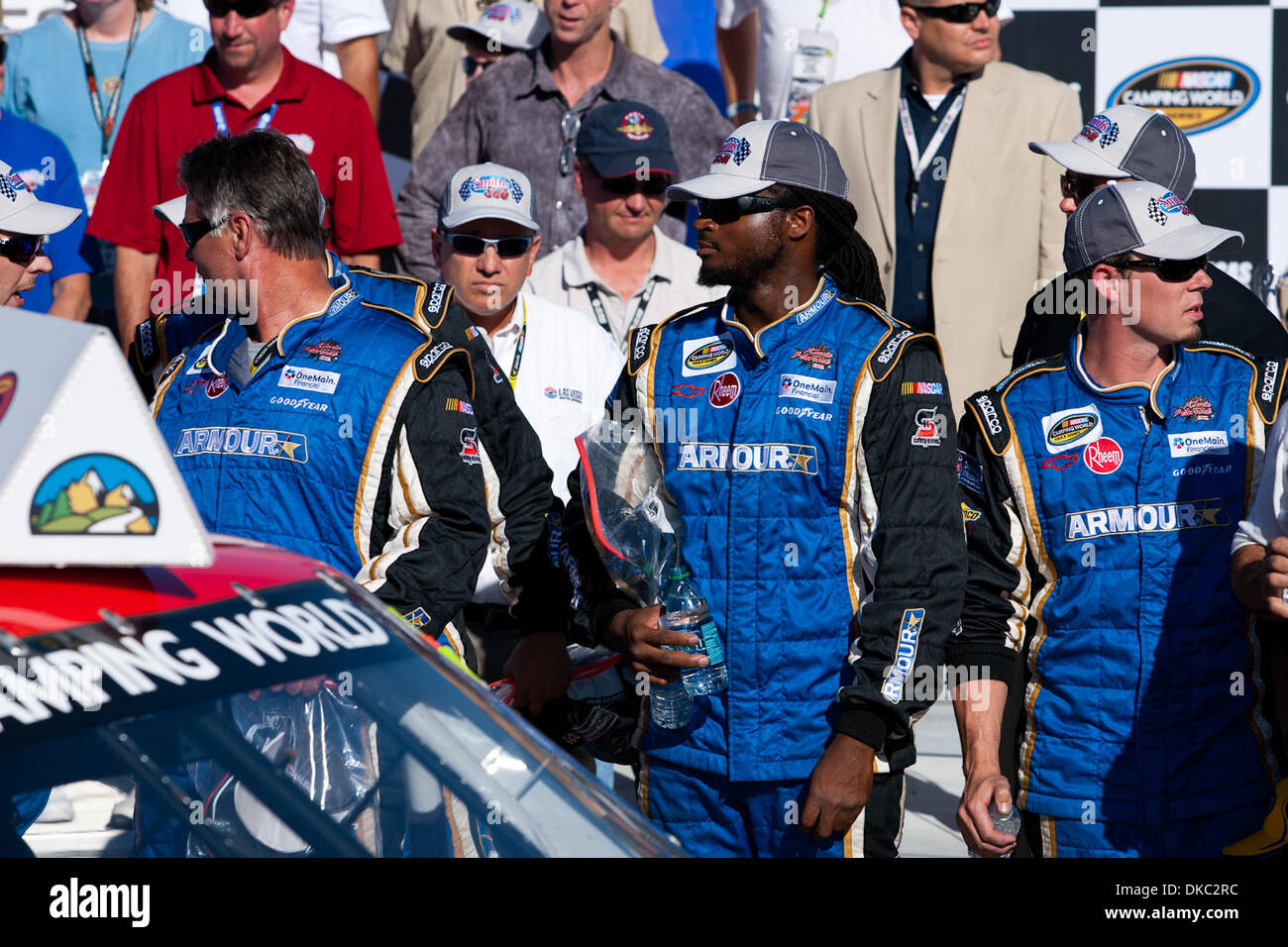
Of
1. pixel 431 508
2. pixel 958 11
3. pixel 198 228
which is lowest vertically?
pixel 431 508

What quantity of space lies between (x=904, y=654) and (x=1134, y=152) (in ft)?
6.47

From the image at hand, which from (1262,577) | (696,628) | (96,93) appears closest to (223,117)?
(96,93)

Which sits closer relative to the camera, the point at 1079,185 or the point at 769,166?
the point at 769,166

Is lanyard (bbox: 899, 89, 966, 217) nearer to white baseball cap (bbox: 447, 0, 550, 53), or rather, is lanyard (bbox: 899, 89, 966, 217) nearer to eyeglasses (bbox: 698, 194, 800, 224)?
white baseball cap (bbox: 447, 0, 550, 53)

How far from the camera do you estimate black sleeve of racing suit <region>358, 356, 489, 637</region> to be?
3312mm

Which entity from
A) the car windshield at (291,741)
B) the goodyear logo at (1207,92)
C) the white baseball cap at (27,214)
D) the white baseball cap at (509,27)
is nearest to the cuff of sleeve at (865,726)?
the car windshield at (291,741)

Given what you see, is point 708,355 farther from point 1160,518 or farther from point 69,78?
point 69,78

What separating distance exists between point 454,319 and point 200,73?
2.58 m

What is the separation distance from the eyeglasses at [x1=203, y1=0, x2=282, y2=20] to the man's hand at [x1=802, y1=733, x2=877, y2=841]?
371 cm

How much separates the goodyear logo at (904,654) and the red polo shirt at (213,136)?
10.2 ft

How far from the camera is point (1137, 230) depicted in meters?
3.53

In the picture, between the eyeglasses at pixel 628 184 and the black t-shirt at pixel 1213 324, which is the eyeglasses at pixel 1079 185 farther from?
the eyeglasses at pixel 628 184
